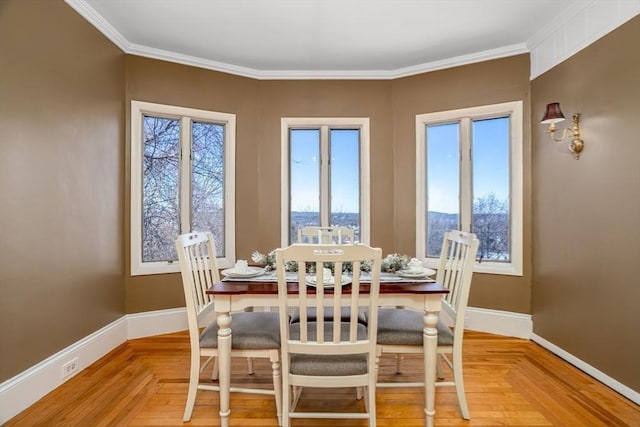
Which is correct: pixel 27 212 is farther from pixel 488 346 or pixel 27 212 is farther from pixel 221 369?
pixel 488 346

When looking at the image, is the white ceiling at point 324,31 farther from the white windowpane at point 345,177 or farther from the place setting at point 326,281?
the place setting at point 326,281

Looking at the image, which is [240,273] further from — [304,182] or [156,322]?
[304,182]

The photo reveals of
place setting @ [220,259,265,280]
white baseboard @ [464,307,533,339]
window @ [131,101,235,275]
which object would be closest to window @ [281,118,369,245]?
window @ [131,101,235,275]

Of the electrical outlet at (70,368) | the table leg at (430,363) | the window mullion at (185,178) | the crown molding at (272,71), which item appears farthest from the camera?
the window mullion at (185,178)

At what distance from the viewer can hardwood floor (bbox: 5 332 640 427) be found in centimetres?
200

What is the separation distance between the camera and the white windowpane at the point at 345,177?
4.08 meters

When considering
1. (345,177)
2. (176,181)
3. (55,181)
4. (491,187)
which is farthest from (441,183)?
(55,181)

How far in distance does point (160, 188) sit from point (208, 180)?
1.62 feet

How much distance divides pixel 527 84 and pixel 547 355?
98.5 inches

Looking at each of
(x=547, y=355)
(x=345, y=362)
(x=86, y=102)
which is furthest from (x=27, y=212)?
(x=547, y=355)

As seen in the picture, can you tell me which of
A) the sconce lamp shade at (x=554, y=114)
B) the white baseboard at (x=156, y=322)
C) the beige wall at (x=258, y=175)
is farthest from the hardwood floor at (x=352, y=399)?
the sconce lamp shade at (x=554, y=114)

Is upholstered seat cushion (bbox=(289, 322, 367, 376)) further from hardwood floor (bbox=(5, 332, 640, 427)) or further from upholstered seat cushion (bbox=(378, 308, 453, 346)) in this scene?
hardwood floor (bbox=(5, 332, 640, 427))

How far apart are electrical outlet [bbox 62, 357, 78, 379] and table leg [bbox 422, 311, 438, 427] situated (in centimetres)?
246

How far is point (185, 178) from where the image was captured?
3658mm
